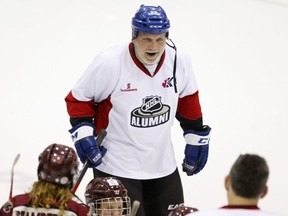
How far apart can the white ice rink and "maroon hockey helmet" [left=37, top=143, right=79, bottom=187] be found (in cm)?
197

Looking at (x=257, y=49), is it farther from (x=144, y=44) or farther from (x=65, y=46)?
(x=144, y=44)

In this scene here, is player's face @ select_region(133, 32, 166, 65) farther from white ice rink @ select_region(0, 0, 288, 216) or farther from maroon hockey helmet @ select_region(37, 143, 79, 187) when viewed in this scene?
white ice rink @ select_region(0, 0, 288, 216)

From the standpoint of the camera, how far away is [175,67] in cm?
375

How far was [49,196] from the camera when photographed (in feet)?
8.44

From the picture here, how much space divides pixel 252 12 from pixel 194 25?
711mm

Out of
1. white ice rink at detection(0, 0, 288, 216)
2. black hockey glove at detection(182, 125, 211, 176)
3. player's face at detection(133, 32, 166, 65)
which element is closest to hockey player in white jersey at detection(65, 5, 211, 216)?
player's face at detection(133, 32, 166, 65)

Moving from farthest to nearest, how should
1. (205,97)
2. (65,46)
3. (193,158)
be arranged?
(65,46)
(205,97)
(193,158)

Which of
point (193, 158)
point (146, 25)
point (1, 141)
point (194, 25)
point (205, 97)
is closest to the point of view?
point (146, 25)

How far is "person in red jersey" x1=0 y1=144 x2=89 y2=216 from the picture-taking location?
256 cm

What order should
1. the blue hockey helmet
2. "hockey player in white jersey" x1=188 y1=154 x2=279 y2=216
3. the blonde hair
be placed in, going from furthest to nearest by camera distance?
the blue hockey helmet, the blonde hair, "hockey player in white jersey" x1=188 y1=154 x2=279 y2=216

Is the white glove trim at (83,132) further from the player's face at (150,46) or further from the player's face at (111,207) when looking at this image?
the player's face at (111,207)

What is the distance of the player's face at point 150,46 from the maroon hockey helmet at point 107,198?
648mm

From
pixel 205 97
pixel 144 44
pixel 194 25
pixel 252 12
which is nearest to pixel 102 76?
pixel 144 44

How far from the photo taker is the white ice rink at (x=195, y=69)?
500 centimetres
